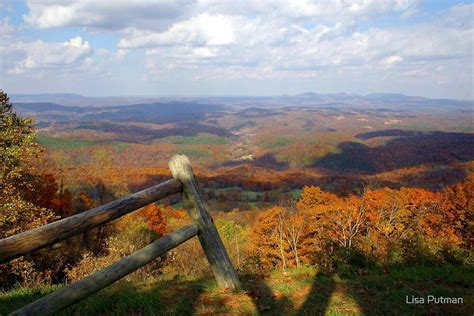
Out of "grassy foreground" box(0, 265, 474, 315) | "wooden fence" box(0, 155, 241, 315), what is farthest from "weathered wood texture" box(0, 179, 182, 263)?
"grassy foreground" box(0, 265, 474, 315)

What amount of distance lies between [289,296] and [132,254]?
2.59 m

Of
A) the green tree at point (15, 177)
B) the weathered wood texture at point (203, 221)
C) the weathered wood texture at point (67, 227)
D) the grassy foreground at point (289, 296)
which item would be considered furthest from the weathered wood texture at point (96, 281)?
the green tree at point (15, 177)

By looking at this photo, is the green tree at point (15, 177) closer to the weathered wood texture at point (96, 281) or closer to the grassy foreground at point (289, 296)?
the grassy foreground at point (289, 296)

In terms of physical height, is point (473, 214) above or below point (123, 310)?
below

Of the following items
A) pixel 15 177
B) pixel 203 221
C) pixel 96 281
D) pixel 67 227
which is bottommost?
pixel 15 177

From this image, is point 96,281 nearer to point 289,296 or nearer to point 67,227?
point 67,227

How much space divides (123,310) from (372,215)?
118 feet

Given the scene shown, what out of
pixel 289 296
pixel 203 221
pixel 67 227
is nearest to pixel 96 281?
pixel 67 227

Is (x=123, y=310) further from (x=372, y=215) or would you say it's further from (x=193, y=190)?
(x=372, y=215)

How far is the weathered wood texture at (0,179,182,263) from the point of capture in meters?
2.93

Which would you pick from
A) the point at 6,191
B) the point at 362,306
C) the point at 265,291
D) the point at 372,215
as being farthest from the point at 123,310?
the point at 372,215

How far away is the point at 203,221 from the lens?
5.03 m

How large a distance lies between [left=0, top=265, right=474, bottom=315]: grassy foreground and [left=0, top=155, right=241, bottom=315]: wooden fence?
58 centimetres

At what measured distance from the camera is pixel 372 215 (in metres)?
36.2
